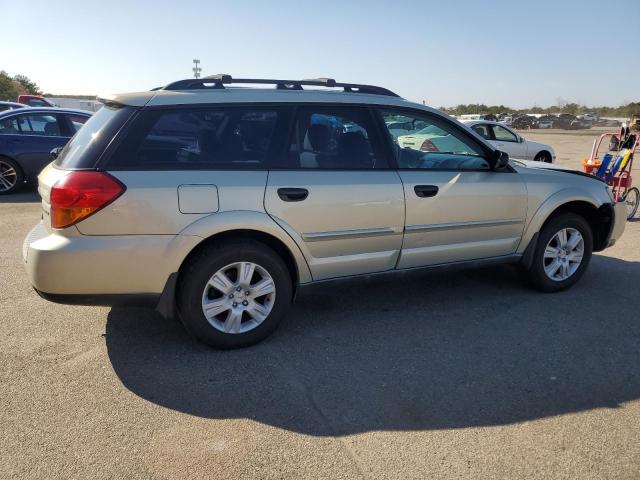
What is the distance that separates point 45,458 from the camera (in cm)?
252

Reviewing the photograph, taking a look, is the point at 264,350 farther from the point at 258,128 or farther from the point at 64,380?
the point at 258,128

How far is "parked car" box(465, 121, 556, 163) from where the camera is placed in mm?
13367

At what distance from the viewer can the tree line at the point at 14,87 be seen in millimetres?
49094

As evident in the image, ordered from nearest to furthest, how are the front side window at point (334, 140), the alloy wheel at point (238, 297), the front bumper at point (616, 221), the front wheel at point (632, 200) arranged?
1. the alloy wheel at point (238, 297)
2. the front side window at point (334, 140)
3. the front bumper at point (616, 221)
4. the front wheel at point (632, 200)

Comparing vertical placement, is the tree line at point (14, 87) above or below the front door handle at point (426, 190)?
below

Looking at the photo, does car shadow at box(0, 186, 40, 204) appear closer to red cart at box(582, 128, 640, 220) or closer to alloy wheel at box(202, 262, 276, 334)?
alloy wheel at box(202, 262, 276, 334)

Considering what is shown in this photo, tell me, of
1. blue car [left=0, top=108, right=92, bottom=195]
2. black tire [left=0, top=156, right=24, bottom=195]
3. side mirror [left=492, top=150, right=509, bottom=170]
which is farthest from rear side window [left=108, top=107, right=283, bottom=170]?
black tire [left=0, top=156, right=24, bottom=195]

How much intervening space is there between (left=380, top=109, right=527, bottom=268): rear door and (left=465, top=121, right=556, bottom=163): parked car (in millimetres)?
9121

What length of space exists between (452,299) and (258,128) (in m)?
2.30

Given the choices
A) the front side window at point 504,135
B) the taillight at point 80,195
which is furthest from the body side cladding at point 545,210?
the front side window at point 504,135

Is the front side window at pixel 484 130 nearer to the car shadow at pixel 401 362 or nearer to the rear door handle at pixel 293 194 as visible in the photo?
the car shadow at pixel 401 362

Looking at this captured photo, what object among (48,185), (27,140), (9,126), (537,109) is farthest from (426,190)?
(537,109)

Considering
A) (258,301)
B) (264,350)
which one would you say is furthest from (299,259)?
(264,350)

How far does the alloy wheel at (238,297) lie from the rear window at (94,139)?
3.47 feet
